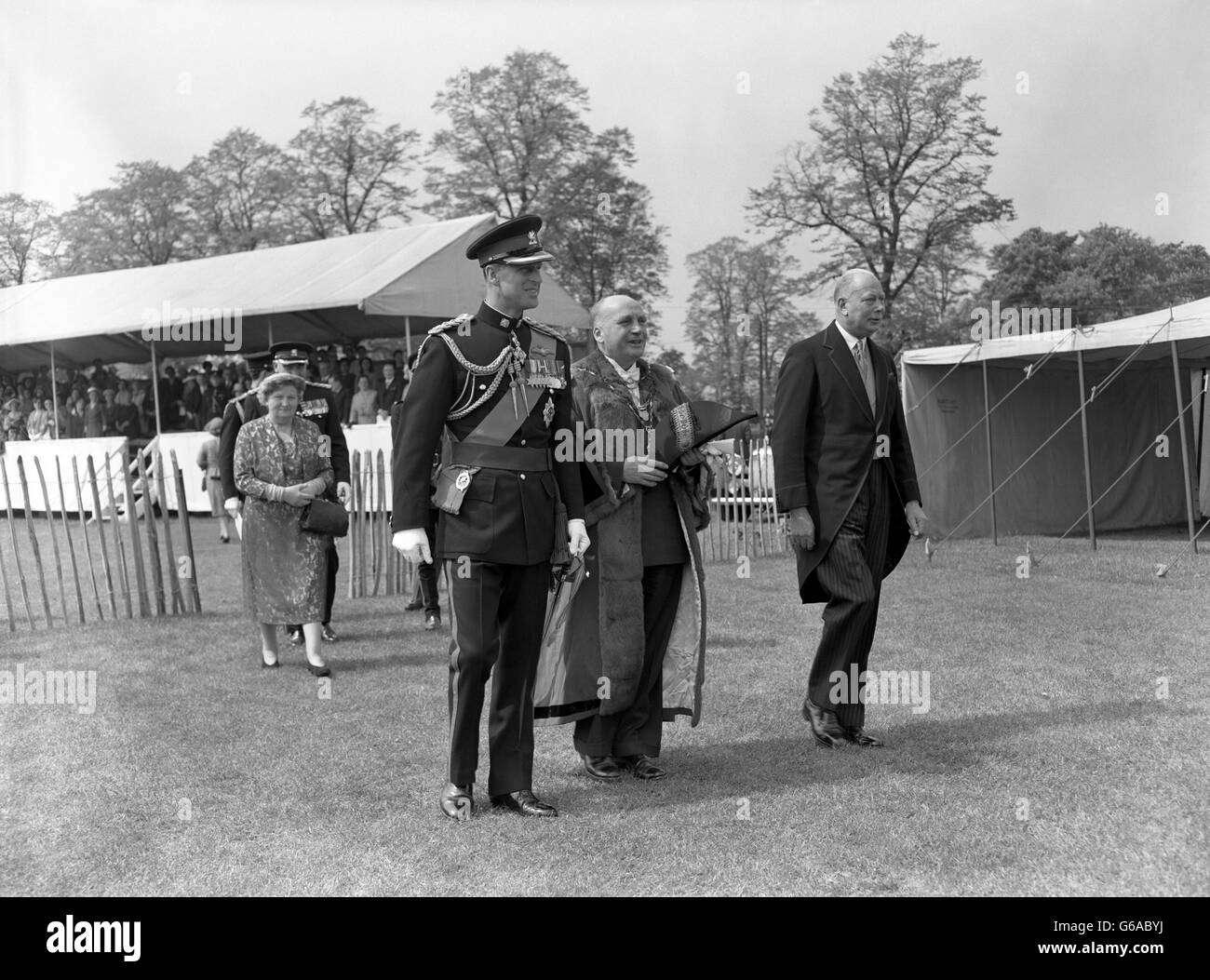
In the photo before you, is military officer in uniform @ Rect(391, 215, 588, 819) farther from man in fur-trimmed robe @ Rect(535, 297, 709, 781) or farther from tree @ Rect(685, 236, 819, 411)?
tree @ Rect(685, 236, 819, 411)

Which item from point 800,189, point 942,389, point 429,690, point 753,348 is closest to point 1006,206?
point 800,189

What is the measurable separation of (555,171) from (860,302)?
970 inches

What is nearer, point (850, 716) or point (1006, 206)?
point (850, 716)

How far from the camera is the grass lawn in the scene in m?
3.95

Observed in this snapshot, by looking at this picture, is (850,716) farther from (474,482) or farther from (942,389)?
(942,389)

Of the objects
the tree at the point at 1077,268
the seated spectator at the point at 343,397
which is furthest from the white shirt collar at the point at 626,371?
the tree at the point at 1077,268

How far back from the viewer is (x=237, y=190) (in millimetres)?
34094

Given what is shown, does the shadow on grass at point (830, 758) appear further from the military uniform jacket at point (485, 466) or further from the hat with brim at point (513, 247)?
the hat with brim at point (513, 247)

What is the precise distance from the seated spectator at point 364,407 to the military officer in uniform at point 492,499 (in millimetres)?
Result: 14920

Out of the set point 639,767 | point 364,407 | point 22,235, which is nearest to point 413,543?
point 639,767

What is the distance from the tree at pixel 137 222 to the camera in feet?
98.7

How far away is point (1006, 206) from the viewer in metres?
27.2

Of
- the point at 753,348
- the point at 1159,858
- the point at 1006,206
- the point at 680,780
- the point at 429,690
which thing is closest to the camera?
the point at 1159,858
